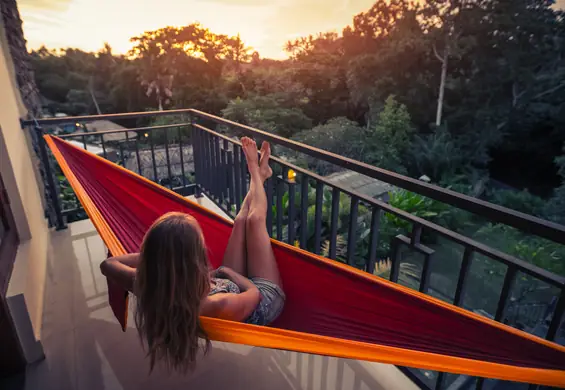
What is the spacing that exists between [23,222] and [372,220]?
67.3 inches

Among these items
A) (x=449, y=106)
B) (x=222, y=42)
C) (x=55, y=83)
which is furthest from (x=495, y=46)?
(x=55, y=83)

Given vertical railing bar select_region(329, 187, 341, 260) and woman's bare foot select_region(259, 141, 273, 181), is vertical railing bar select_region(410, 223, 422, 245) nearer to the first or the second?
vertical railing bar select_region(329, 187, 341, 260)

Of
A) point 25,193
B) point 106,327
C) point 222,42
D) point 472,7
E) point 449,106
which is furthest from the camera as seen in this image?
point 222,42

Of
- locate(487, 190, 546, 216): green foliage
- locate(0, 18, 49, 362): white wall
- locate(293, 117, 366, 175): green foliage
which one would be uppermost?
locate(0, 18, 49, 362): white wall

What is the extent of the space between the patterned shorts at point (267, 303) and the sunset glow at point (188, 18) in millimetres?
10524

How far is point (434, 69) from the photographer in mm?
14117

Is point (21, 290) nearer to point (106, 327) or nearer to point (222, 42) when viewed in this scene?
point (106, 327)

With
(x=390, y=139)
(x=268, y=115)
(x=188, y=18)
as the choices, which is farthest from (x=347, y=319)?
(x=188, y=18)

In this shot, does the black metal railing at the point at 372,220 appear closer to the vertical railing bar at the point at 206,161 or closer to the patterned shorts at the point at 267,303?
the vertical railing bar at the point at 206,161

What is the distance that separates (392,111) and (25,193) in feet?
40.7

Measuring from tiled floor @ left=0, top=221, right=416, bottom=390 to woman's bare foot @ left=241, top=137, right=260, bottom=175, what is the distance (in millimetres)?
779

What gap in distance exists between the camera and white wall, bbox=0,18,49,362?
135 cm

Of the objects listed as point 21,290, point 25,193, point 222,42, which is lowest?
point 21,290

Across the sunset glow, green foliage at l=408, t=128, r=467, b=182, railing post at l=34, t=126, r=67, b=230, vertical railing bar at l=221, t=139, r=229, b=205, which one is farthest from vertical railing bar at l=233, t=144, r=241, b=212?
green foliage at l=408, t=128, r=467, b=182
